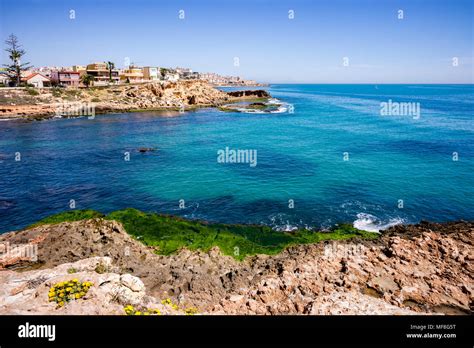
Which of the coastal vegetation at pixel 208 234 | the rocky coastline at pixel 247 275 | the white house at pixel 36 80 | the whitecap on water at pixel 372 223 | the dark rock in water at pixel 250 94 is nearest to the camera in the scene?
the rocky coastline at pixel 247 275

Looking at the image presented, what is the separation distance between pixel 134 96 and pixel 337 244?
93104 mm

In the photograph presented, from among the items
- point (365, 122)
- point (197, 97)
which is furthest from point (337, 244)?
point (197, 97)

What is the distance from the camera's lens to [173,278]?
50.1ft

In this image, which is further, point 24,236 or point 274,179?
point 274,179

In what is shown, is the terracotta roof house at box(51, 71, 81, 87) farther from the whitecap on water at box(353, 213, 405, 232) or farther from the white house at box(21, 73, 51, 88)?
the whitecap on water at box(353, 213, 405, 232)

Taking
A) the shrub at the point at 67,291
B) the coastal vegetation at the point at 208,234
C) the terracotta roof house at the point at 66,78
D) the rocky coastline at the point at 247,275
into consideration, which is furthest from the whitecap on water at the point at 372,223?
the terracotta roof house at the point at 66,78

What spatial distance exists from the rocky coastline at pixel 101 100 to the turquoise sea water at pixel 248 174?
561 inches

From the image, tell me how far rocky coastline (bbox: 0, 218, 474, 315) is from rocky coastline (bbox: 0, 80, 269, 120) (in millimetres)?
67593

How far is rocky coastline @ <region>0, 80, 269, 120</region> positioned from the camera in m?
75.1

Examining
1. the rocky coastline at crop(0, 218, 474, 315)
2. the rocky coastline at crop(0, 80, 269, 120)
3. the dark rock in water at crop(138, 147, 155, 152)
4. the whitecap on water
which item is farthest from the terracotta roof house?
the whitecap on water

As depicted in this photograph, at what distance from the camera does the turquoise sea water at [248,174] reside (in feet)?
82.8

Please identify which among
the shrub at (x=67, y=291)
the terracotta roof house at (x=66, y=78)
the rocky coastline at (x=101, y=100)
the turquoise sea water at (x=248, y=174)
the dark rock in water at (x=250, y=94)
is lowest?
the shrub at (x=67, y=291)

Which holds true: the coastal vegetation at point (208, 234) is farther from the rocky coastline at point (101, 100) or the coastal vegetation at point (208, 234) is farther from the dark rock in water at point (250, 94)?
the dark rock in water at point (250, 94)
